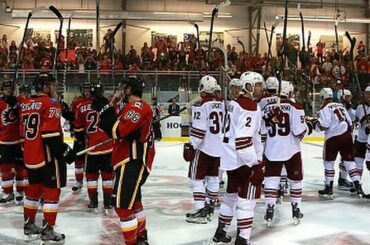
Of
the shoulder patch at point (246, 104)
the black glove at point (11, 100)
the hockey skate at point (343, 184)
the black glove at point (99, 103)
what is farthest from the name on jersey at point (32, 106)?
the hockey skate at point (343, 184)

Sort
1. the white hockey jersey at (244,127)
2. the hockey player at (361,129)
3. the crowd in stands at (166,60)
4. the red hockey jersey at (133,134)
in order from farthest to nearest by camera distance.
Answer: the crowd in stands at (166,60)
the hockey player at (361,129)
the white hockey jersey at (244,127)
the red hockey jersey at (133,134)

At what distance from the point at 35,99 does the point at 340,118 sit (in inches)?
140

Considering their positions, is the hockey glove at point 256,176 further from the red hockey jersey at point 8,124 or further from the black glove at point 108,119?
the red hockey jersey at point 8,124

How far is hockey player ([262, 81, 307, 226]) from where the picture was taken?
4.91 meters

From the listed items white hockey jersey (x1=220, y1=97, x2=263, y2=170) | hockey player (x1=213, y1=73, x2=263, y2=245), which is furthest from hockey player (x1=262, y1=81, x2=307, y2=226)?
white hockey jersey (x1=220, y1=97, x2=263, y2=170)

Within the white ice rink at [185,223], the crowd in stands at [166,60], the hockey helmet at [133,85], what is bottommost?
the white ice rink at [185,223]

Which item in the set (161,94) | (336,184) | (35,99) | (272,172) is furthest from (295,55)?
(35,99)

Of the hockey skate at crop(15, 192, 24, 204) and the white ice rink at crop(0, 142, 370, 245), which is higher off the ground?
the hockey skate at crop(15, 192, 24, 204)

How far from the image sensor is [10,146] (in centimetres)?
557

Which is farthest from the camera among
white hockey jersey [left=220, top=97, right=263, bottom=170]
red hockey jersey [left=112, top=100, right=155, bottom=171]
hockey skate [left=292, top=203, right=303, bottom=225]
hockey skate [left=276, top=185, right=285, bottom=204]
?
hockey skate [left=276, top=185, right=285, bottom=204]

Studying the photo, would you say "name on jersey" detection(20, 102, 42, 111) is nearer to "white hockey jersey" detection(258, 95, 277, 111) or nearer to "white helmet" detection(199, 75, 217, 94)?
"white helmet" detection(199, 75, 217, 94)

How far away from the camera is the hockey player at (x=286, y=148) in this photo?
16.1 ft

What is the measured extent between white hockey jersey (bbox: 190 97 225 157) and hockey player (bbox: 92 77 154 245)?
46.5 inches

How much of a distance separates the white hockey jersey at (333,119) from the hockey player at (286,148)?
1.14 meters
